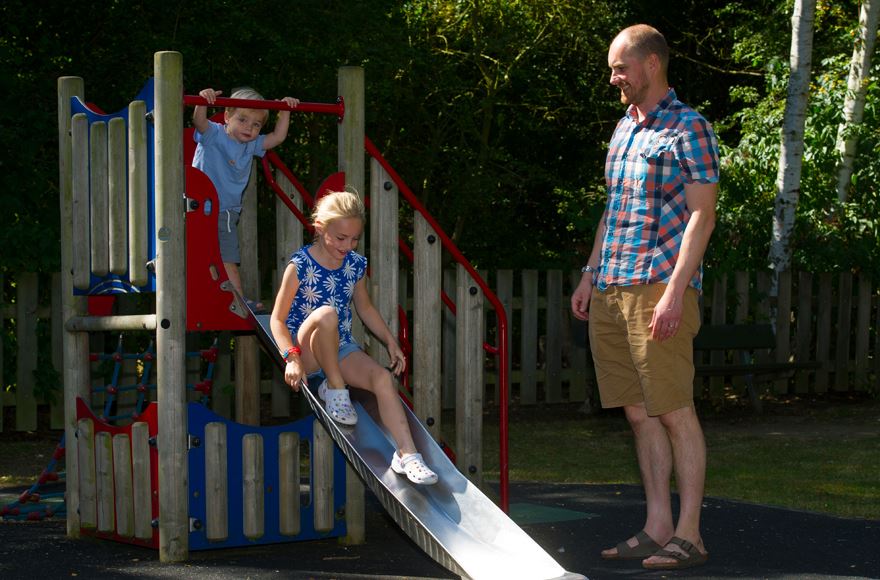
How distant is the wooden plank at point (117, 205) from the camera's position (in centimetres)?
593

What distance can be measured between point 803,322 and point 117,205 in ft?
31.6

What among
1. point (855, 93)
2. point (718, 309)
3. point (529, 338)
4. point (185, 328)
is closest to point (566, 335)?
point (529, 338)

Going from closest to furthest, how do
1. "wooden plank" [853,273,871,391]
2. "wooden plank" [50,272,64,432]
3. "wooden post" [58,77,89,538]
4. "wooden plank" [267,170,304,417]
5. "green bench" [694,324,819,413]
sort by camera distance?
"wooden post" [58,77,89,538] → "wooden plank" [267,170,304,417] → "wooden plank" [50,272,64,432] → "green bench" [694,324,819,413] → "wooden plank" [853,273,871,391]

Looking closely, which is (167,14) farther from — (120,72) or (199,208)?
(199,208)

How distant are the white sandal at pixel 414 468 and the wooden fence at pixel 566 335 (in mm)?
5410

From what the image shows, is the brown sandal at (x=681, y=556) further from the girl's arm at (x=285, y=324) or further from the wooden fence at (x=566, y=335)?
the wooden fence at (x=566, y=335)

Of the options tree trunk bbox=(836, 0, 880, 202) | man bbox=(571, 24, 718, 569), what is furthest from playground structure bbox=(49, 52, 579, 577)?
tree trunk bbox=(836, 0, 880, 202)

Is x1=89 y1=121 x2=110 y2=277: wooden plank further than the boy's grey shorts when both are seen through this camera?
No

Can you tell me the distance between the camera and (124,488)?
5891 millimetres

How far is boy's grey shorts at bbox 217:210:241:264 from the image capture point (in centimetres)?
636

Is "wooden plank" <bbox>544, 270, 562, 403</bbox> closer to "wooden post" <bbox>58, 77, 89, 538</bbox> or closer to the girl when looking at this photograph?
"wooden post" <bbox>58, 77, 89, 538</bbox>

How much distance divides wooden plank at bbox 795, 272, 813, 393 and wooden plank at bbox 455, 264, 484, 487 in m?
8.64

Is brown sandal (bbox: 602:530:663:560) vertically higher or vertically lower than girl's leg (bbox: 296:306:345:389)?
lower

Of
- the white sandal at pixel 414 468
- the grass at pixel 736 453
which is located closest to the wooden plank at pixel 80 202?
the white sandal at pixel 414 468
